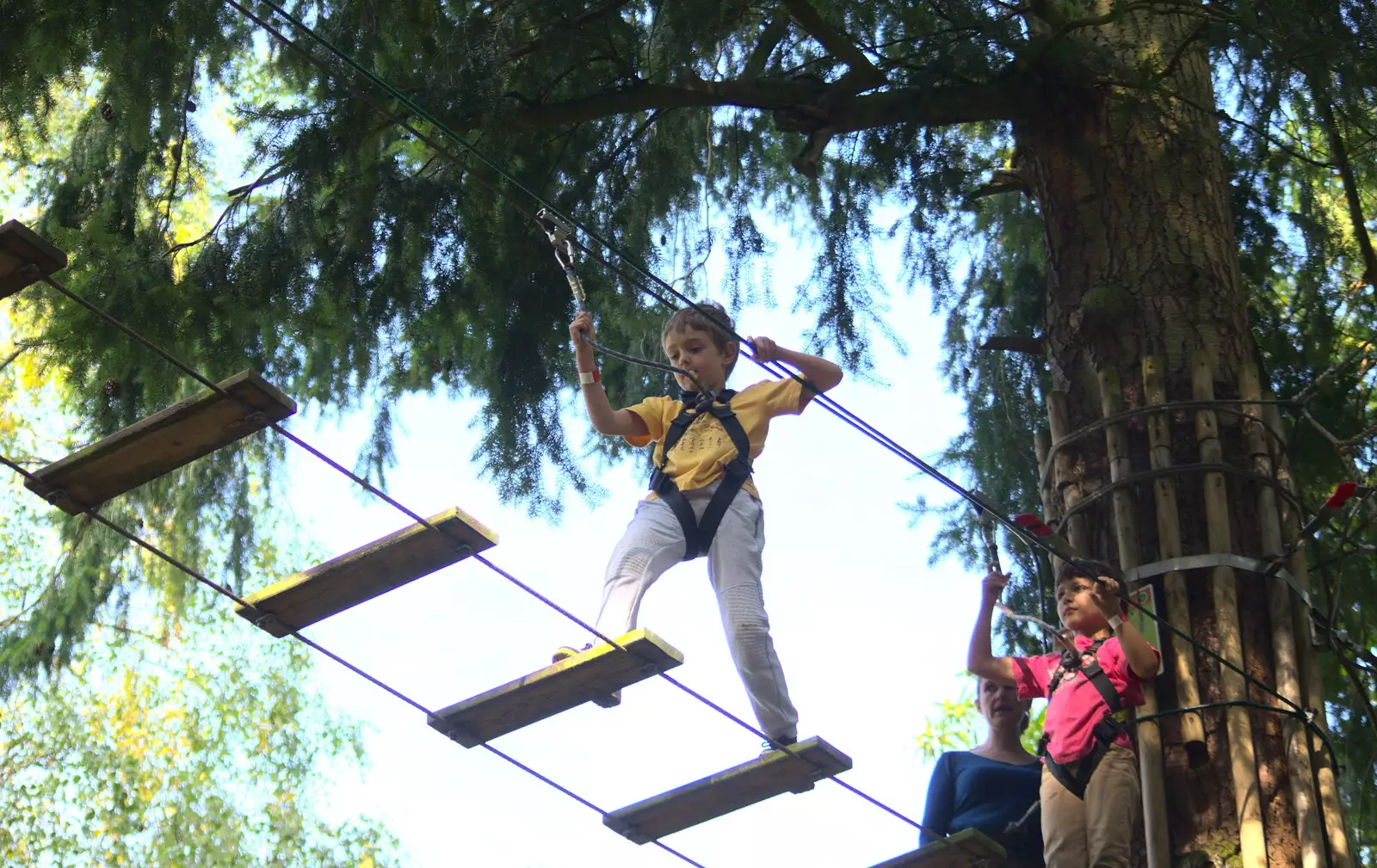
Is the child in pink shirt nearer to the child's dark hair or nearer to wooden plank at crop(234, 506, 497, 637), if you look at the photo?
the child's dark hair

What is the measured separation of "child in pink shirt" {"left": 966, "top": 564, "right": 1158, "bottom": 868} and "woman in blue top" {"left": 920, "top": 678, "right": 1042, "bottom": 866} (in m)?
0.26

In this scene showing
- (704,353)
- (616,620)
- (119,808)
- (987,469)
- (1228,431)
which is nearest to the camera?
(616,620)

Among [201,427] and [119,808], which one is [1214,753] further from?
[119,808]

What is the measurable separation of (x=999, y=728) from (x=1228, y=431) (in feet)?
3.60

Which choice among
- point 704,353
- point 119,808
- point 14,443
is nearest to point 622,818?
point 704,353

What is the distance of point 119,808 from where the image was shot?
12.6 metres

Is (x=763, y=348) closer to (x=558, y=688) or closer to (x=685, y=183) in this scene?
(x=558, y=688)

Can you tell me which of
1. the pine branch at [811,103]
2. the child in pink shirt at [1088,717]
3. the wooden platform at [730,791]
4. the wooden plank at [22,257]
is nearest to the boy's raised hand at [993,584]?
the child in pink shirt at [1088,717]

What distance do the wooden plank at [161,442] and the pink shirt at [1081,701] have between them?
2.13 metres

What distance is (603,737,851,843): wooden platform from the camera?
399 cm

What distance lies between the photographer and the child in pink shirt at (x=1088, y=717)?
4.20 metres

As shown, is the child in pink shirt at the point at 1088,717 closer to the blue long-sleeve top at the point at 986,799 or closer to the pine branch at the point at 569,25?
the blue long-sleeve top at the point at 986,799

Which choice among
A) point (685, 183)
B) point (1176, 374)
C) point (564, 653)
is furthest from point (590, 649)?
point (685, 183)

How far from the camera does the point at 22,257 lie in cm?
333
